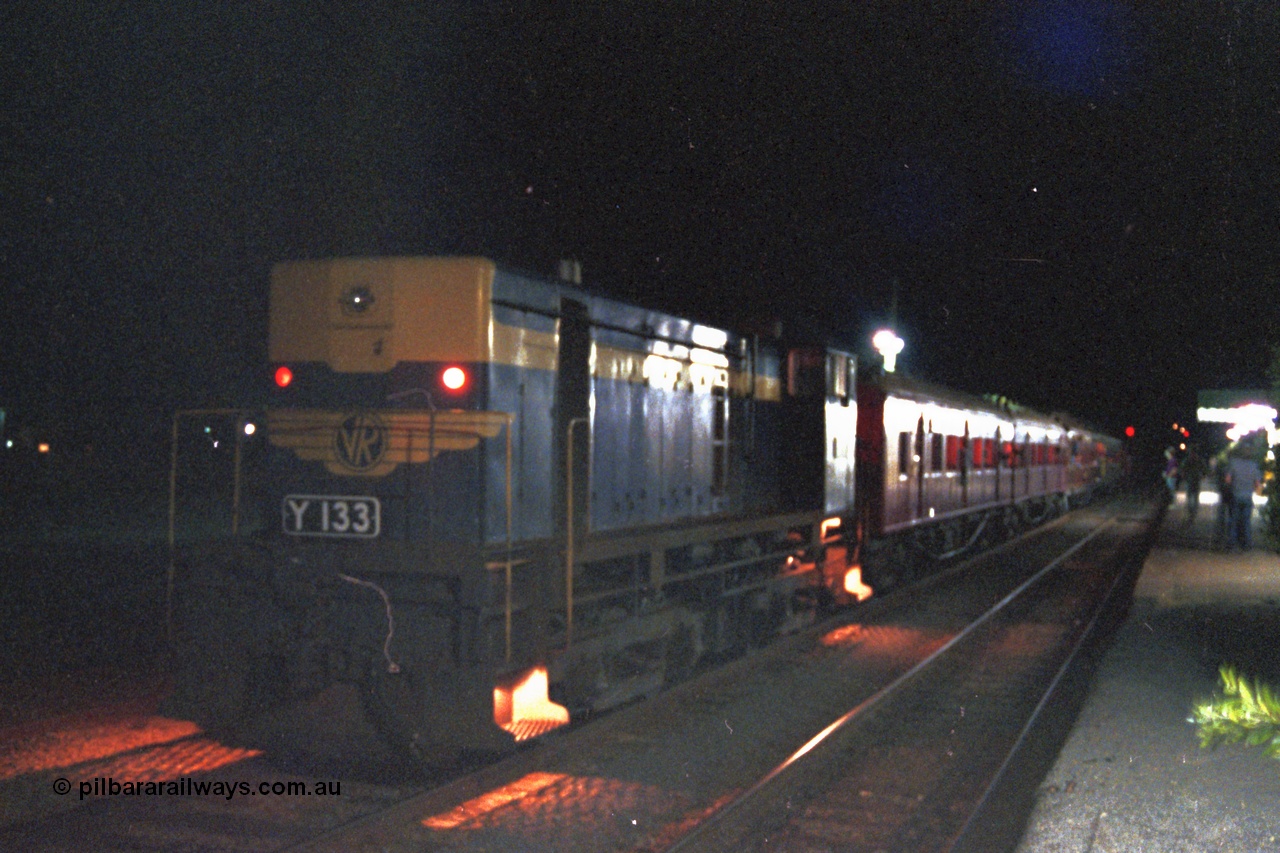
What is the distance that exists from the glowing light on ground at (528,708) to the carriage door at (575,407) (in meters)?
1.19

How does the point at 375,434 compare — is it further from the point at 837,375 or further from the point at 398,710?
the point at 837,375

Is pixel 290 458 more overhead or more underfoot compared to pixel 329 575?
more overhead

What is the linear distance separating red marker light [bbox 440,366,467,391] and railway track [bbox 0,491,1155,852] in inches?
92.4

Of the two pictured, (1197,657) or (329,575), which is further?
(1197,657)

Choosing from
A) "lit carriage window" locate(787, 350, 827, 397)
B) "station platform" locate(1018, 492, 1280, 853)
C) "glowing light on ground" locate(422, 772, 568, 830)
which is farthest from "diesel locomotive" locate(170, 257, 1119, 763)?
"station platform" locate(1018, 492, 1280, 853)

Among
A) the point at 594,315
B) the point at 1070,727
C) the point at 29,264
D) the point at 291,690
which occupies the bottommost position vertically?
the point at 1070,727

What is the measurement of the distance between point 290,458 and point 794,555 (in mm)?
6078

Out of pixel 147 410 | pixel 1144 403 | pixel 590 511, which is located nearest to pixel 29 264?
pixel 147 410

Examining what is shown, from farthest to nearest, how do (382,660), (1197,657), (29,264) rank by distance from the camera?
(29,264) → (1197,657) → (382,660)

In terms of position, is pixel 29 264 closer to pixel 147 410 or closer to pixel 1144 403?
pixel 147 410

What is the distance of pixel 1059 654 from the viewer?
11.4 meters

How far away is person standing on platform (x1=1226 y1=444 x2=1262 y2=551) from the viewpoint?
1833cm

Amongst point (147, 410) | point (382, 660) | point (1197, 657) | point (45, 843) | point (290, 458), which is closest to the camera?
point (45, 843)

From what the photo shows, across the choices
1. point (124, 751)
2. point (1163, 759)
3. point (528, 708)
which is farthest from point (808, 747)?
point (124, 751)
